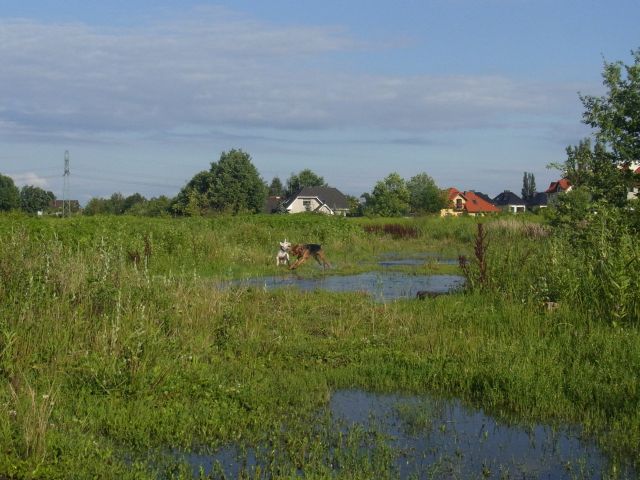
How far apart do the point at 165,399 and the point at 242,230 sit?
2306 centimetres

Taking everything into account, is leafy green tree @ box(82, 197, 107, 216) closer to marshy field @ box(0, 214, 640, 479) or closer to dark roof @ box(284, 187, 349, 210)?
dark roof @ box(284, 187, 349, 210)

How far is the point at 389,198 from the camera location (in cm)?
9225

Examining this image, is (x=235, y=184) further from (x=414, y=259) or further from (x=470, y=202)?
(x=414, y=259)

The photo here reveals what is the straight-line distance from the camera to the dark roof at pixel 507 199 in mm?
129625

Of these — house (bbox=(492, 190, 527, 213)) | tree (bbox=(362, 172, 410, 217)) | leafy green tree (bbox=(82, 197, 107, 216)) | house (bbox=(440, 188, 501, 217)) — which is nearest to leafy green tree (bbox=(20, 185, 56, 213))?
leafy green tree (bbox=(82, 197, 107, 216))

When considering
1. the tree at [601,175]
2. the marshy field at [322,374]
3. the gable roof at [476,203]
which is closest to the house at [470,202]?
the gable roof at [476,203]

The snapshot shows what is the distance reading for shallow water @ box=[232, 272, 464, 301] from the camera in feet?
56.3

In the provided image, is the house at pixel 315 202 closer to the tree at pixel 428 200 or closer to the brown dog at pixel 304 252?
the tree at pixel 428 200

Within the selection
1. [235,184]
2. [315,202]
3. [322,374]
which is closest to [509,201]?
[315,202]

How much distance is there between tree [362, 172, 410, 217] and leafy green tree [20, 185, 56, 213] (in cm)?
5791

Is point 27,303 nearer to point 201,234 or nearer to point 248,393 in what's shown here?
point 248,393

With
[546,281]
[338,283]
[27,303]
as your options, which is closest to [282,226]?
[338,283]

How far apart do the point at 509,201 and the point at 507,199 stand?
1.20 metres

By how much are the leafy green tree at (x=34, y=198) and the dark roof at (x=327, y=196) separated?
4373cm
